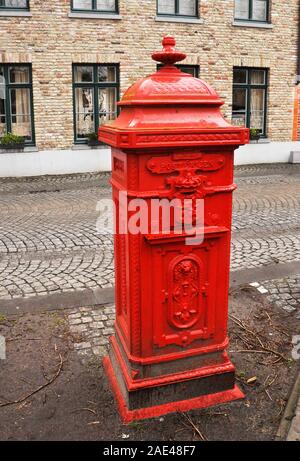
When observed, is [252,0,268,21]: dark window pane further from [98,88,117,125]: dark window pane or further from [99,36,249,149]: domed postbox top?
[99,36,249,149]: domed postbox top

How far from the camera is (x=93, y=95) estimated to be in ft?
47.9

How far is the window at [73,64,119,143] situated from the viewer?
1438 centimetres

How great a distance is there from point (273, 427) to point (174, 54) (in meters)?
2.45

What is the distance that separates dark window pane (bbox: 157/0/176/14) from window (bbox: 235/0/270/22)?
7.58 feet

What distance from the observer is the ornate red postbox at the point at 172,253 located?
2.84m

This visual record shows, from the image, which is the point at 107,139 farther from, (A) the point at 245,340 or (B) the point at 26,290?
(B) the point at 26,290

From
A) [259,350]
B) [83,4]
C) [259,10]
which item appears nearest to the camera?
[259,350]

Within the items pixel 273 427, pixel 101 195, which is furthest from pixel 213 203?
pixel 101 195

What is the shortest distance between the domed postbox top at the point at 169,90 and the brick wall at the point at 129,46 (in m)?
11.5

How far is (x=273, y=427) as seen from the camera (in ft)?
10.1

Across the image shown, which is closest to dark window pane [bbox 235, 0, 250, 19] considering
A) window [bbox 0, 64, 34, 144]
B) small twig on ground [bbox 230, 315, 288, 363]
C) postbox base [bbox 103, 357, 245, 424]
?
window [bbox 0, 64, 34, 144]

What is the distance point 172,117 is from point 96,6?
41.6 ft

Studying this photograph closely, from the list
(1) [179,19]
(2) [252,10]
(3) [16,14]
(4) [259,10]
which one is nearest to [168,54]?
(3) [16,14]

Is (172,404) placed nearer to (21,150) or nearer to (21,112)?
(21,150)
